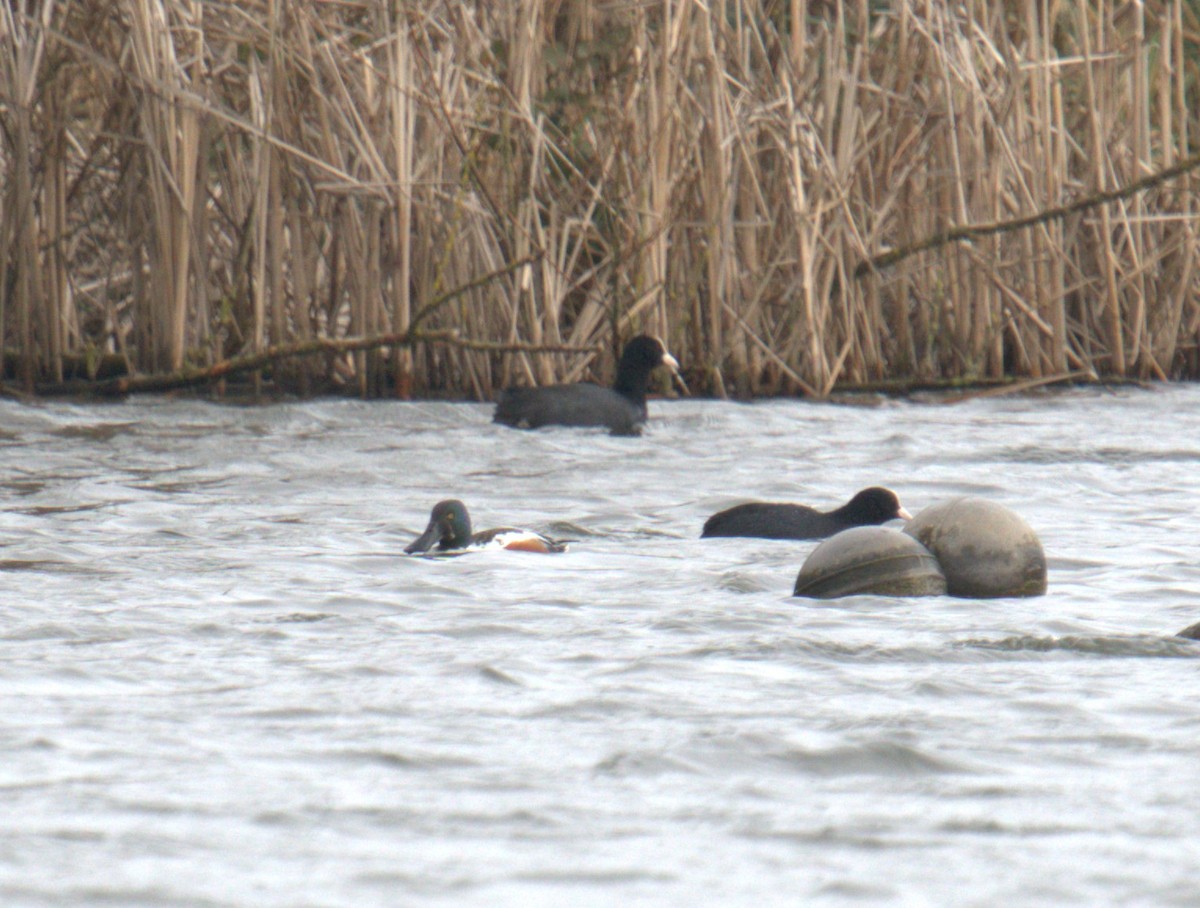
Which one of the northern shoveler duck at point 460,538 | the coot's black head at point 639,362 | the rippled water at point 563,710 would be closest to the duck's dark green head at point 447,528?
the northern shoveler duck at point 460,538

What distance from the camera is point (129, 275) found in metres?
13.1

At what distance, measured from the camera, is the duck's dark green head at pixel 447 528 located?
7.41 meters

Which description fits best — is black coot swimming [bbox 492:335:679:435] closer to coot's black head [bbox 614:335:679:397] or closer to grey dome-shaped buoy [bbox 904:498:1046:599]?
coot's black head [bbox 614:335:679:397]

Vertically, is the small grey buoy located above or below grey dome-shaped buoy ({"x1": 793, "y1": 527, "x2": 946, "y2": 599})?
below

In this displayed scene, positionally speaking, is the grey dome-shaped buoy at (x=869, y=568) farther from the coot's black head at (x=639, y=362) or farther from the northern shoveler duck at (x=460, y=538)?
the coot's black head at (x=639, y=362)

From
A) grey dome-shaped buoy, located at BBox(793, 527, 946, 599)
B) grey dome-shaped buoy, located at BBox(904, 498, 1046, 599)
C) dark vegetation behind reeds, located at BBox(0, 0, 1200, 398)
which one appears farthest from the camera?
dark vegetation behind reeds, located at BBox(0, 0, 1200, 398)

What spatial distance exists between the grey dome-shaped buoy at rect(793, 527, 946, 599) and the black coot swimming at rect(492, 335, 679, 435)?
457 cm

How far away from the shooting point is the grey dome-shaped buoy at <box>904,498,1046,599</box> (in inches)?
257

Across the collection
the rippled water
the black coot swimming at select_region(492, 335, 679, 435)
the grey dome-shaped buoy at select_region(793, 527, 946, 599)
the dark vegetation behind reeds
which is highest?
the dark vegetation behind reeds

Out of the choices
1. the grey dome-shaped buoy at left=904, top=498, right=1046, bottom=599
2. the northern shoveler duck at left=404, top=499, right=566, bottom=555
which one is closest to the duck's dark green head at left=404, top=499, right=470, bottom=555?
the northern shoveler duck at left=404, top=499, right=566, bottom=555

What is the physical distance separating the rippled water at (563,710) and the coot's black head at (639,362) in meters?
2.35

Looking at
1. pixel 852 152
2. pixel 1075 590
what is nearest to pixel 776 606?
pixel 1075 590

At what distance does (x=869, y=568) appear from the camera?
645 centimetres

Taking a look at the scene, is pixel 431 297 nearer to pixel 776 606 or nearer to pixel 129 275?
pixel 129 275
